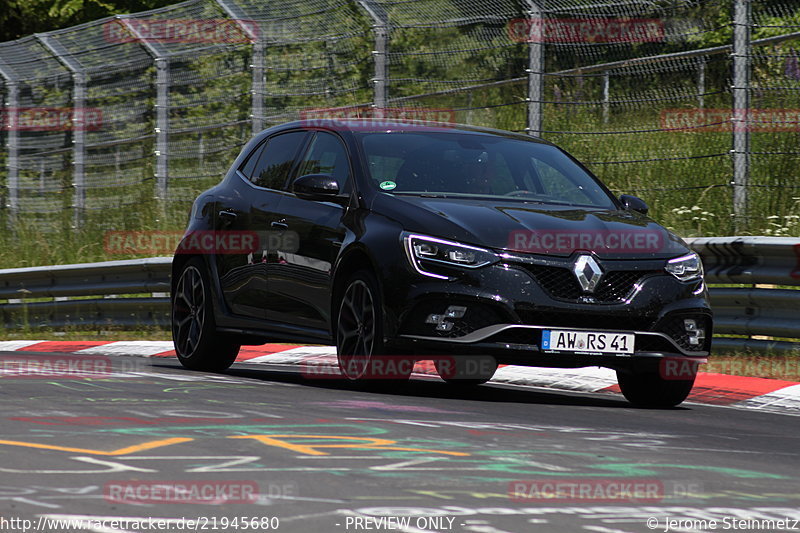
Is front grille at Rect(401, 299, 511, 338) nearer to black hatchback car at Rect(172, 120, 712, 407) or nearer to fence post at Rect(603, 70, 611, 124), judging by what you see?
black hatchback car at Rect(172, 120, 712, 407)

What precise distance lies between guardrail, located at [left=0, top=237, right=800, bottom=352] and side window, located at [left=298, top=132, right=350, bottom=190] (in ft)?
9.12

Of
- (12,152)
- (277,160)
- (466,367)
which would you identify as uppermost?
(12,152)

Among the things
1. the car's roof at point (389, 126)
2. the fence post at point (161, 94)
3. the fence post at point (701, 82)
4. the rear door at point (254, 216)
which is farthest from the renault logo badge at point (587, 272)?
the fence post at point (161, 94)

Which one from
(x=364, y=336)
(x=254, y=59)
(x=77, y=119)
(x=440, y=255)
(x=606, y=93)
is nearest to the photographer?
(x=440, y=255)

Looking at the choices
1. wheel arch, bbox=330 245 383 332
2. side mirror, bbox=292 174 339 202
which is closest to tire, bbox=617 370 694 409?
wheel arch, bbox=330 245 383 332

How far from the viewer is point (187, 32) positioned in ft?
57.4

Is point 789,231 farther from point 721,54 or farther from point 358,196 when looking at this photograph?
point 358,196

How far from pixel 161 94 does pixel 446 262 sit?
33.7ft

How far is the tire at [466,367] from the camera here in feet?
29.6

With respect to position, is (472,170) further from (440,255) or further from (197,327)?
(197,327)

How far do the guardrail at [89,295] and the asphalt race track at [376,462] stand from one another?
5.95 metres

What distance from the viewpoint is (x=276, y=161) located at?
10.4 m

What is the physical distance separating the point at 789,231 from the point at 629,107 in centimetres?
192

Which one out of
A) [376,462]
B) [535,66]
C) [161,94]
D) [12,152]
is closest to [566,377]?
[535,66]
